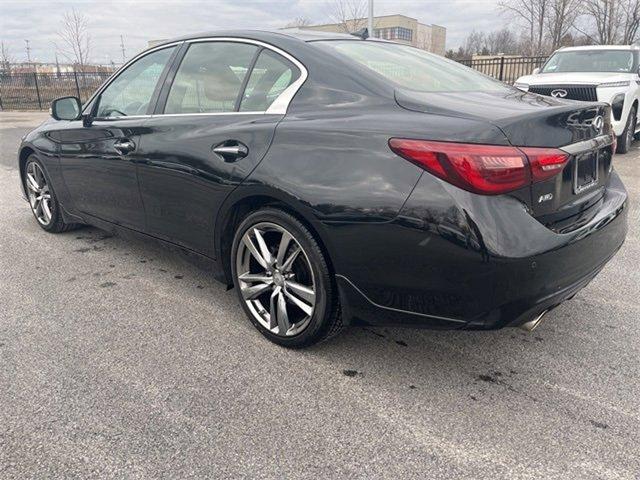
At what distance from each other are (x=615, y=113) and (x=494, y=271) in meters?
7.88

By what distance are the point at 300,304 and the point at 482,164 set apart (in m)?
1.17

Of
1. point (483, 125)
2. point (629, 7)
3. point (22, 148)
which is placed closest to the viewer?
point (483, 125)

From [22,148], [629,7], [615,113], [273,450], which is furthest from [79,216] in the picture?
[629,7]

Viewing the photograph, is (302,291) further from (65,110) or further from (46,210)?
A: (46,210)

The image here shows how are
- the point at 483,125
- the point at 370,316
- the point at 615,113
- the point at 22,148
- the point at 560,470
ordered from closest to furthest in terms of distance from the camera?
the point at 560,470 < the point at 483,125 < the point at 370,316 < the point at 22,148 < the point at 615,113

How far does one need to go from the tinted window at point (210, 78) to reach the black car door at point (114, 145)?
22 cm

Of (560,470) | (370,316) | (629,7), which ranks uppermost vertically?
(629,7)

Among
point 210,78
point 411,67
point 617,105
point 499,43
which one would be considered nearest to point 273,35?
point 210,78

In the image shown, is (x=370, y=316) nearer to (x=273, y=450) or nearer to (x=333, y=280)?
(x=333, y=280)

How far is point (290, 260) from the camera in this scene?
280cm

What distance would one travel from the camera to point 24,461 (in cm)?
211

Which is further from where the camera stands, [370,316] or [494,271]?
[370,316]

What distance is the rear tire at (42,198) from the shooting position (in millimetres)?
4834

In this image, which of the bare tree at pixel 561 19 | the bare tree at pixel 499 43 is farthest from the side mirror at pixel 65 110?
the bare tree at pixel 499 43
